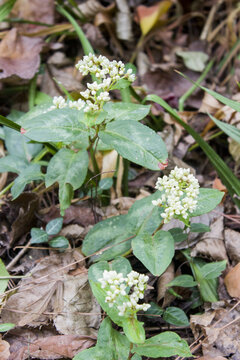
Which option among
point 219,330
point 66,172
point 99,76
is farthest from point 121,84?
point 219,330

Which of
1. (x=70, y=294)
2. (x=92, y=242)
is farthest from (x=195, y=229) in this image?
(x=70, y=294)

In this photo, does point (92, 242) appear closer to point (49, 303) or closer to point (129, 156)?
point (49, 303)

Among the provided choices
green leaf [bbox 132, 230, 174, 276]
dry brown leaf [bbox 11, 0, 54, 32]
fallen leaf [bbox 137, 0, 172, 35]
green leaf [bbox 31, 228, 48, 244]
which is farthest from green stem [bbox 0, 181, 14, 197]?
fallen leaf [bbox 137, 0, 172, 35]

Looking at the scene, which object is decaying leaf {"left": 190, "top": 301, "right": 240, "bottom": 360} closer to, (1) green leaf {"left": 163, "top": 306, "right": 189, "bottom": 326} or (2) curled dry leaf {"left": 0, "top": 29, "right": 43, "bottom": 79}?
(1) green leaf {"left": 163, "top": 306, "right": 189, "bottom": 326}

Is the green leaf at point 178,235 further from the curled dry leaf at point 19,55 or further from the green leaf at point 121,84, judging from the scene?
the curled dry leaf at point 19,55

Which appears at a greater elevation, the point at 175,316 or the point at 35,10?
the point at 35,10

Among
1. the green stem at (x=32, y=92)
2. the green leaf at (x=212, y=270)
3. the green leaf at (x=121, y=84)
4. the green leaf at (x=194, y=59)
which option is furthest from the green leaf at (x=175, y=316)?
the green leaf at (x=194, y=59)

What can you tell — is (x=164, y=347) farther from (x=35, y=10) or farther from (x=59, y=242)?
(x=35, y=10)
